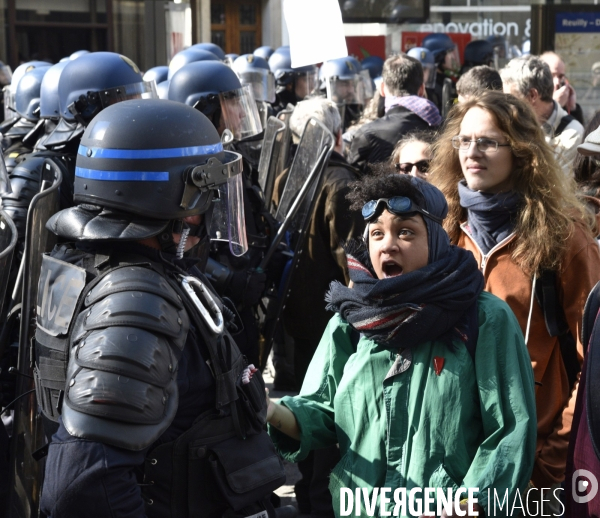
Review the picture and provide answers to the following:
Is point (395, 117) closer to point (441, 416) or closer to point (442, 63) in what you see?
point (441, 416)

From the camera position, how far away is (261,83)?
8.91m

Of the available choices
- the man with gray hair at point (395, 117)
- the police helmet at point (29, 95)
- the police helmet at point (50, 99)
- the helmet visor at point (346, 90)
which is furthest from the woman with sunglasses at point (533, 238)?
the helmet visor at point (346, 90)

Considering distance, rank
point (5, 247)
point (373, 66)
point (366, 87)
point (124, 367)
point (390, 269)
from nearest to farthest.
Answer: point (124, 367)
point (390, 269)
point (5, 247)
point (366, 87)
point (373, 66)

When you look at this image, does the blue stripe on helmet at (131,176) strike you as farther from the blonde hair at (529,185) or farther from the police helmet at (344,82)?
the police helmet at (344,82)

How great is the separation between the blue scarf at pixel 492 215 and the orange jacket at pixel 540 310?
0.15 feet

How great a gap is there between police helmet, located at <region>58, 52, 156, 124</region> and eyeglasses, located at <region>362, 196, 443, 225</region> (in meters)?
2.13

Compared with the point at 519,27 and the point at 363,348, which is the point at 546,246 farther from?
the point at 519,27

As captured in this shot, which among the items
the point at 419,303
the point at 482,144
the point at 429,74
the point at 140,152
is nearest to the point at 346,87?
the point at 429,74

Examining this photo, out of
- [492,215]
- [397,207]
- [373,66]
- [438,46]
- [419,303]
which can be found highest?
[438,46]

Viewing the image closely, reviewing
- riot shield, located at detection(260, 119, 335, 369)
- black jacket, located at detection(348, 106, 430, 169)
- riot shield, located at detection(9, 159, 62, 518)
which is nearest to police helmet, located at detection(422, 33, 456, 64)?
black jacket, located at detection(348, 106, 430, 169)

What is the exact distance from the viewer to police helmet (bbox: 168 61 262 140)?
447 centimetres

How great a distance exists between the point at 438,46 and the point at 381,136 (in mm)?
7192

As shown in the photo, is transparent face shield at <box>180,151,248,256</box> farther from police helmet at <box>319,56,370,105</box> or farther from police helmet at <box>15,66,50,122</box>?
police helmet at <box>319,56,370,105</box>

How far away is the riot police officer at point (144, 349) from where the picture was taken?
1.66 metres
